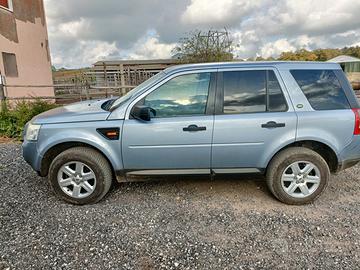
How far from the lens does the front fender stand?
3211 mm

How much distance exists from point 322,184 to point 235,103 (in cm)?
149

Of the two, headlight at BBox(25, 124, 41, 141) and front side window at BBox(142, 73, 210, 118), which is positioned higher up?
front side window at BBox(142, 73, 210, 118)

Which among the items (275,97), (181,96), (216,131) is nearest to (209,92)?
(181,96)

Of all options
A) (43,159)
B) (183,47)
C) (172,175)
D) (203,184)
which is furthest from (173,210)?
(183,47)

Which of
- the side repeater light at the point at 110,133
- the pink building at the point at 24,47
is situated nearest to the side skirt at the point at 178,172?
the side repeater light at the point at 110,133

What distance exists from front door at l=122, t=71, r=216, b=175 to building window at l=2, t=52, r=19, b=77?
10842 millimetres

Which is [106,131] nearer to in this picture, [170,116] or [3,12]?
[170,116]

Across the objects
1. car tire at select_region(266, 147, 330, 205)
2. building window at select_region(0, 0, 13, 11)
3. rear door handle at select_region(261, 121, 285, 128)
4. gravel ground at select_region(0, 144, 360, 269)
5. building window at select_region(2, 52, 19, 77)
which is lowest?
gravel ground at select_region(0, 144, 360, 269)

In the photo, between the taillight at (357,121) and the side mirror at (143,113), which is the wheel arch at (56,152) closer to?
the side mirror at (143,113)

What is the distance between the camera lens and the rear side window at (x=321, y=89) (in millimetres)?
3230

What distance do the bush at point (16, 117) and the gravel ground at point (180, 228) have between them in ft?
11.5

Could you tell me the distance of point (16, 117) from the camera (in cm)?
695

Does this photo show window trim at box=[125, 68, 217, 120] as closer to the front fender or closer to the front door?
the front door

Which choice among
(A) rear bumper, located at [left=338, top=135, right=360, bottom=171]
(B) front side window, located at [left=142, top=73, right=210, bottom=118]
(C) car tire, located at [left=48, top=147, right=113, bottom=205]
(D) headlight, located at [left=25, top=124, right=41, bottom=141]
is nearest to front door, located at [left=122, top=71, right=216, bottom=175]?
(B) front side window, located at [left=142, top=73, right=210, bottom=118]
